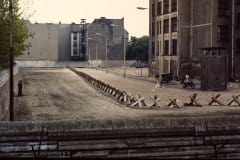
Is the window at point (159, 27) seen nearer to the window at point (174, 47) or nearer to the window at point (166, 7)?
the window at point (166, 7)

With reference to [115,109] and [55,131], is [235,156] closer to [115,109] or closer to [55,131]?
[55,131]

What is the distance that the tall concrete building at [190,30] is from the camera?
2872 inches

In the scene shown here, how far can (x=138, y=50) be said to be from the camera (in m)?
168

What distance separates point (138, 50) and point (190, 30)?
87.3 meters

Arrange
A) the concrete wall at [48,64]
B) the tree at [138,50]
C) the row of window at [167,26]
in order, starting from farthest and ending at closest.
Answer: the concrete wall at [48,64]
the tree at [138,50]
the row of window at [167,26]

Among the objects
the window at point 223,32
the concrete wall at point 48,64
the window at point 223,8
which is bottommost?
the concrete wall at point 48,64

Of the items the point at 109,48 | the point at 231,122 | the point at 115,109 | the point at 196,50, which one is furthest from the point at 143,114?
the point at 109,48

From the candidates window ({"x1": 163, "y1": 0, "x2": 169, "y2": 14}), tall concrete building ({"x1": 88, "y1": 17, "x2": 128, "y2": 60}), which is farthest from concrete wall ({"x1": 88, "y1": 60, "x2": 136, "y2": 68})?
window ({"x1": 163, "y1": 0, "x2": 169, "y2": 14})

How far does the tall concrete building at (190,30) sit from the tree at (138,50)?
66.7 metres

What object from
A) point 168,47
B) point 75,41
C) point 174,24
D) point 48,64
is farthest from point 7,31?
point 75,41

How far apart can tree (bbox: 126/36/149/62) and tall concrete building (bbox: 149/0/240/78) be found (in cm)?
6670

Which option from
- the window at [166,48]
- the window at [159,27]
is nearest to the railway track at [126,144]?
the window at [166,48]

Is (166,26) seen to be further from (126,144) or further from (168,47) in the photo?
(126,144)

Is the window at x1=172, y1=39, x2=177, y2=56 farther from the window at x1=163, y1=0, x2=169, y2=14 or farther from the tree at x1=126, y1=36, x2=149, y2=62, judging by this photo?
the tree at x1=126, y1=36, x2=149, y2=62
